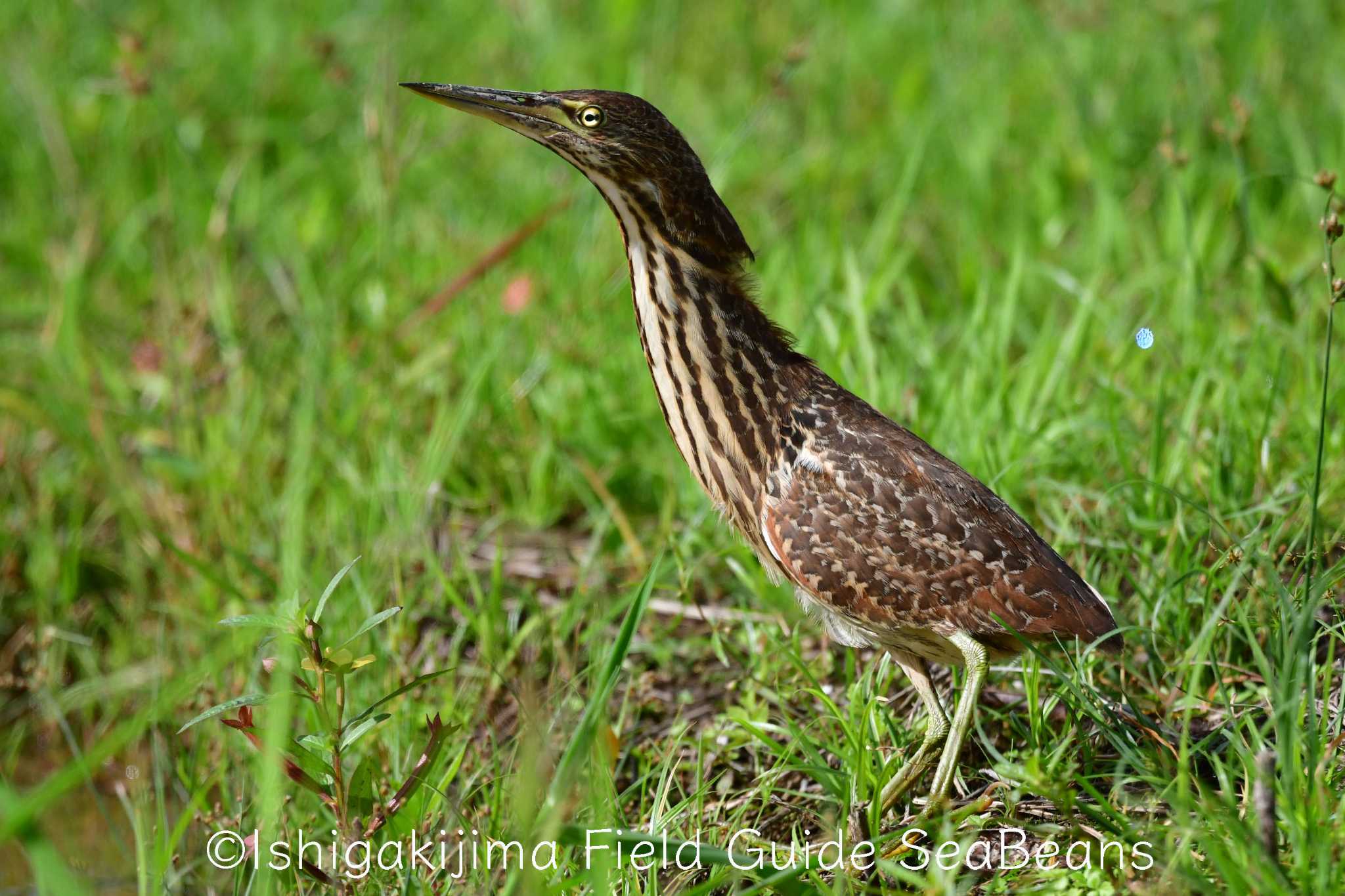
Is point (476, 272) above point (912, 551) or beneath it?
above

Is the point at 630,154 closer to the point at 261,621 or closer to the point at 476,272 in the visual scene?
the point at 261,621

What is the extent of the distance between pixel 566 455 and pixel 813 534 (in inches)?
60.9

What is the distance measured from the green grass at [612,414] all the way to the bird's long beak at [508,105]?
1080 millimetres

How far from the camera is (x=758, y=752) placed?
11.8ft

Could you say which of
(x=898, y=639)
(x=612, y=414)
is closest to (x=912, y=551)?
(x=898, y=639)

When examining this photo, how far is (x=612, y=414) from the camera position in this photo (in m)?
4.78

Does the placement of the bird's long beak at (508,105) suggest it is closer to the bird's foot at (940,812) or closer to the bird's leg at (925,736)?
the bird's leg at (925,736)

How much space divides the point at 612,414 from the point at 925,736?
1.80 meters

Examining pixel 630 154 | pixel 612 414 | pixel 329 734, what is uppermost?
pixel 630 154

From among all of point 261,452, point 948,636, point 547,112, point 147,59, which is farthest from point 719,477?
point 147,59

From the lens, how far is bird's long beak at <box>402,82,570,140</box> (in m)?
3.31

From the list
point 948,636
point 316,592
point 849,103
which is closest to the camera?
point 948,636

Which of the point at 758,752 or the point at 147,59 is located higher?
the point at 147,59

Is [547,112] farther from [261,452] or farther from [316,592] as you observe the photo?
[261,452]
